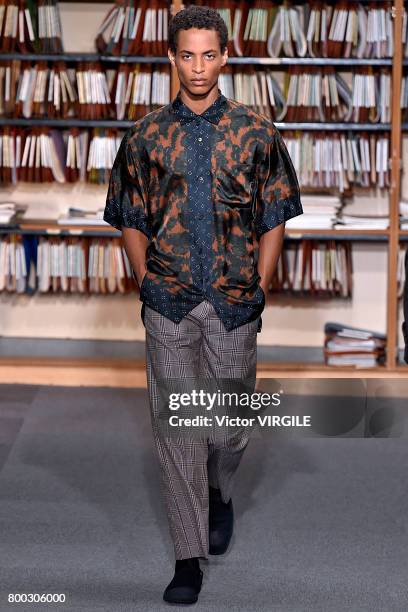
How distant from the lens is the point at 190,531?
304 centimetres

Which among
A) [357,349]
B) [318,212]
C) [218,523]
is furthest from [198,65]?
[357,349]

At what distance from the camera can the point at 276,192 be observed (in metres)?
3.13

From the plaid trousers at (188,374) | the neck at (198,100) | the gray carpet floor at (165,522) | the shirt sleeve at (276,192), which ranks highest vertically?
the neck at (198,100)

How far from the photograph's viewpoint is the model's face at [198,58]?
291cm

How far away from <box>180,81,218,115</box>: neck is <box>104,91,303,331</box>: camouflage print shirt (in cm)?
1

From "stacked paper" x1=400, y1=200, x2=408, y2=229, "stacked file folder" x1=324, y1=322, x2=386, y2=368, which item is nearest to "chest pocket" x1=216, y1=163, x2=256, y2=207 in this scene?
"stacked paper" x1=400, y1=200, x2=408, y2=229

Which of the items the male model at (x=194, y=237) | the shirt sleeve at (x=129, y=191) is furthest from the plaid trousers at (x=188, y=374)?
the shirt sleeve at (x=129, y=191)

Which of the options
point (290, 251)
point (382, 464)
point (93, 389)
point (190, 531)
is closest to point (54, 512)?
point (190, 531)

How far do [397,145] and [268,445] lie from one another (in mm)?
1652

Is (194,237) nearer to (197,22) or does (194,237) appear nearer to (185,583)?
(197,22)

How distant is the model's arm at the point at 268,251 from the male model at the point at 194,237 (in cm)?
6

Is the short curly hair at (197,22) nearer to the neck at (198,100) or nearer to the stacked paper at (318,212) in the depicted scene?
the neck at (198,100)

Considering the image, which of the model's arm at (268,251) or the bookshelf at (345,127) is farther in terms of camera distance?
the bookshelf at (345,127)

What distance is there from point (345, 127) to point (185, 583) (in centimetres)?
286
